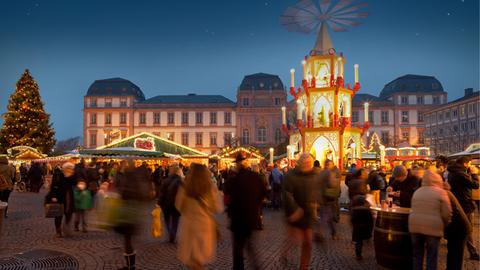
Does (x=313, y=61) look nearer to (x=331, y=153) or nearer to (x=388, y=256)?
(x=331, y=153)

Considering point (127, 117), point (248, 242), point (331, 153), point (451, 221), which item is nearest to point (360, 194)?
point (451, 221)

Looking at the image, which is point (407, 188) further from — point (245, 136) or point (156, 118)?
point (156, 118)

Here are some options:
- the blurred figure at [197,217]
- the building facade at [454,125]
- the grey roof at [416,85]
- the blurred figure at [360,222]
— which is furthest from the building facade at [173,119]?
the blurred figure at [197,217]

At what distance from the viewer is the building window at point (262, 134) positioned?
222 feet

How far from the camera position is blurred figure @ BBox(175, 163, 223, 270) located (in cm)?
550

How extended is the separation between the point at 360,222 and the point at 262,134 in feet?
198

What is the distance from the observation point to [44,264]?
285 inches

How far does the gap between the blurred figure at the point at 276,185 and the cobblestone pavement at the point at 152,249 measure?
3842mm

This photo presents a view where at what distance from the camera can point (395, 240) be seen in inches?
259

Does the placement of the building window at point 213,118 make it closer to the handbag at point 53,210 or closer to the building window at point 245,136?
the building window at point 245,136

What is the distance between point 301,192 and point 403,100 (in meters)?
66.4

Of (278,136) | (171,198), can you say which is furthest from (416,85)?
(171,198)

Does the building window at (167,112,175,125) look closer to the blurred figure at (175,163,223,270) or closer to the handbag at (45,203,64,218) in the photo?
the handbag at (45,203,64,218)

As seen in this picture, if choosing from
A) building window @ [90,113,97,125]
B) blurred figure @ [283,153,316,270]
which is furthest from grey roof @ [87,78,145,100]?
blurred figure @ [283,153,316,270]
